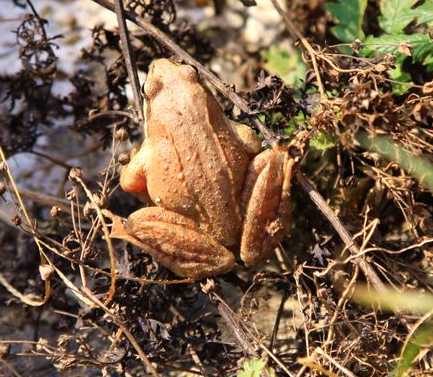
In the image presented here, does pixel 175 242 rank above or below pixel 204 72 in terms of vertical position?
below

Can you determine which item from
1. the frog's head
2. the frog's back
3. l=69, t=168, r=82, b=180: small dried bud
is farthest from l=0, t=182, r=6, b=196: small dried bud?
the frog's head

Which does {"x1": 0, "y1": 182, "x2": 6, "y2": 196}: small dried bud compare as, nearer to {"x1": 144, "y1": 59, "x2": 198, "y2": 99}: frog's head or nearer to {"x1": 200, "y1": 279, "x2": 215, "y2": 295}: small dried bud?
{"x1": 144, "y1": 59, "x2": 198, "y2": 99}: frog's head

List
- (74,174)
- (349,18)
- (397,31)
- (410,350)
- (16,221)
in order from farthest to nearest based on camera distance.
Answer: (349,18) → (397,31) → (74,174) → (16,221) → (410,350)

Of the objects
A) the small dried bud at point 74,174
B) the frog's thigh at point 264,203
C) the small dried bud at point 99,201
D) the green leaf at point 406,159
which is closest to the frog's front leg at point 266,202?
the frog's thigh at point 264,203

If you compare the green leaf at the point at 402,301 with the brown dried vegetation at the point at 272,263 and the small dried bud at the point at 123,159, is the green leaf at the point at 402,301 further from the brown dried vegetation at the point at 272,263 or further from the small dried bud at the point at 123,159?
the small dried bud at the point at 123,159

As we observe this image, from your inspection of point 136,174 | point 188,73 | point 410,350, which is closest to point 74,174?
point 136,174

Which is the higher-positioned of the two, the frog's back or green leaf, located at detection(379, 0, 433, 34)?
green leaf, located at detection(379, 0, 433, 34)

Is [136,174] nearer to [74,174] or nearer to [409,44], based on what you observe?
[74,174]
